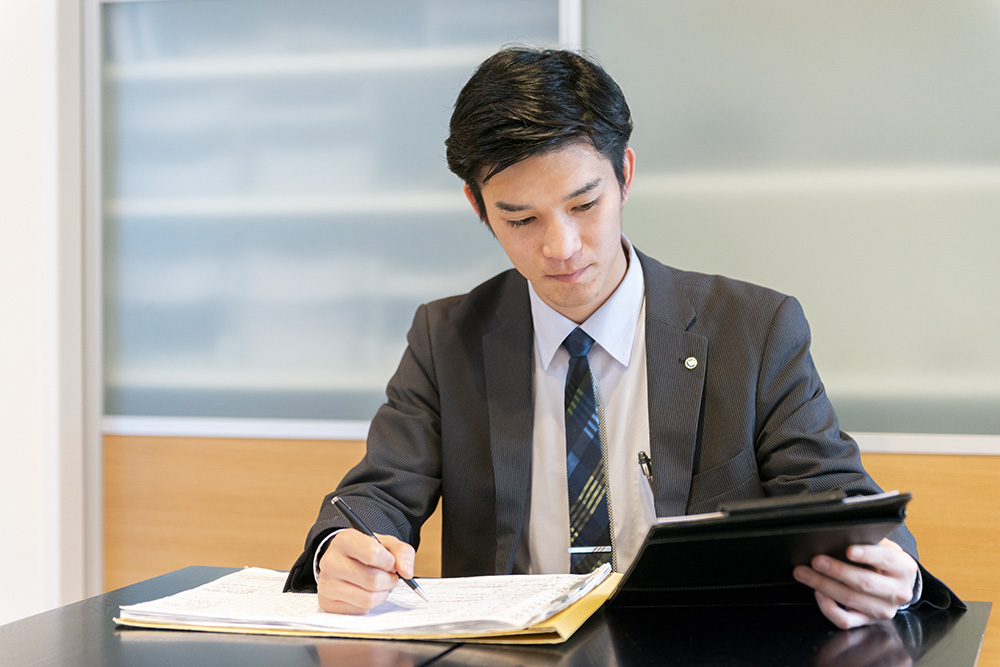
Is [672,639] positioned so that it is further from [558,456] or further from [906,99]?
[906,99]

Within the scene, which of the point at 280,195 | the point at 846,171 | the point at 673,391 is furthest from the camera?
the point at 280,195

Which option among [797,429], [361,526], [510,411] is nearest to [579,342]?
[510,411]

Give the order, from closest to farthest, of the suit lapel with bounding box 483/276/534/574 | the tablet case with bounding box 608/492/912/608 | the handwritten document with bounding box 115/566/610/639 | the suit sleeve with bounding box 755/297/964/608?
the tablet case with bounding box 608/492/912/608, the handwritten document with bounding box 115/566/610/639, the suit sleeve with bounding box 755/297/964/608, the suit lapel with bounding box 483/276/534/574

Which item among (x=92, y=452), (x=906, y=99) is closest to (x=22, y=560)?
(x=92, y=452)

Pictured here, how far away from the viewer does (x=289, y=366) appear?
266 cm

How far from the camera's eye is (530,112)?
57.1 inches

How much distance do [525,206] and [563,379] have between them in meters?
0.35

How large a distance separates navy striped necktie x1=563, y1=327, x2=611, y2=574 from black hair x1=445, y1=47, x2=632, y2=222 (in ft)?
1.15

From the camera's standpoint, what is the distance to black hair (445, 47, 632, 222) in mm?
1447

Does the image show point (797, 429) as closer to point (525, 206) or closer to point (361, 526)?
point (525, 206)

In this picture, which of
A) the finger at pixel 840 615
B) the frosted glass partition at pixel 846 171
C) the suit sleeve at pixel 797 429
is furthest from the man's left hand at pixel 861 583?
the frosted glass partition at pixel 846 171

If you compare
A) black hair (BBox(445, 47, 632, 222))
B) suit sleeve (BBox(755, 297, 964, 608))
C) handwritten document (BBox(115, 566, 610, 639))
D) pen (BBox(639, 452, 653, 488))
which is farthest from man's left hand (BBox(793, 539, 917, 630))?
black hair (BBox(445, 47, 632, 222))

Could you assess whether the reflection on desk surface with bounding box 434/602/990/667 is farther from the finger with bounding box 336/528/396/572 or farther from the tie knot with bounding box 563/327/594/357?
the tie knot with bounding box 563/327/594/357

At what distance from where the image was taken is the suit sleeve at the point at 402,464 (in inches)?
57.6
